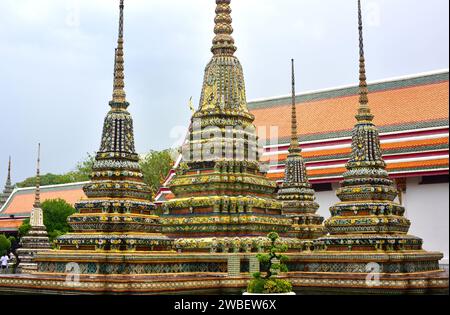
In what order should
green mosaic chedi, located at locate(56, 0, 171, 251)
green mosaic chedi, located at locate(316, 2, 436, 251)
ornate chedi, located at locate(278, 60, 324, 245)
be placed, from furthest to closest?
ornate chedi, located at locate(278, 60, 324, 245)
green mosaic chedi, located at locate(316, 2, 436, 251)
green mosaic chedi, located at locate(56, 0, 171, 251)

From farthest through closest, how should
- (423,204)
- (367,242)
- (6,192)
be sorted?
(6,192) → (423,204) → (367,242)

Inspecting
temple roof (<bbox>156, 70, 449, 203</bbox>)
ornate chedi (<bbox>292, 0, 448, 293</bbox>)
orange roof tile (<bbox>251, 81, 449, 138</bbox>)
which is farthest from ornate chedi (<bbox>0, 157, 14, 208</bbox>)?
ornate chedi (<bbox>292, 0, 448, 293</bbox>)

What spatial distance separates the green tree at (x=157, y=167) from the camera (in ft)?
160

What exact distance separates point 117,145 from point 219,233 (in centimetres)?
339

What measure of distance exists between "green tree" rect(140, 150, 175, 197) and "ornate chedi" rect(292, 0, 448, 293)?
31.8 meters

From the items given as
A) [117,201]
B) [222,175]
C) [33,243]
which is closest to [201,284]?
[117,201]

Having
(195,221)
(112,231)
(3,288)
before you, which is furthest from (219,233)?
(3,288)

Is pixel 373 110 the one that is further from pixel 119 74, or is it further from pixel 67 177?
pixel 67 177

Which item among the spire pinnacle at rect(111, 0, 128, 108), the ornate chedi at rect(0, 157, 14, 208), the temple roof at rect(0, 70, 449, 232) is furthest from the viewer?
the ornate chedi at rect(0, 157, 14, 208)

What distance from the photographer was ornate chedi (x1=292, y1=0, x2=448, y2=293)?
15.5 metres

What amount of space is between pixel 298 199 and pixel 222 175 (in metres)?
4.32

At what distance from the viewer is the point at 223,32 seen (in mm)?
19750

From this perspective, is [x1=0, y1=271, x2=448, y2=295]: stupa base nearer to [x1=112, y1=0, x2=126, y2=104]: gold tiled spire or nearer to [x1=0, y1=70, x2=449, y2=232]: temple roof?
[x1=112, y1=0, x2=126, y2=104]: gold tiled spire

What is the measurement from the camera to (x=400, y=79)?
108ft
